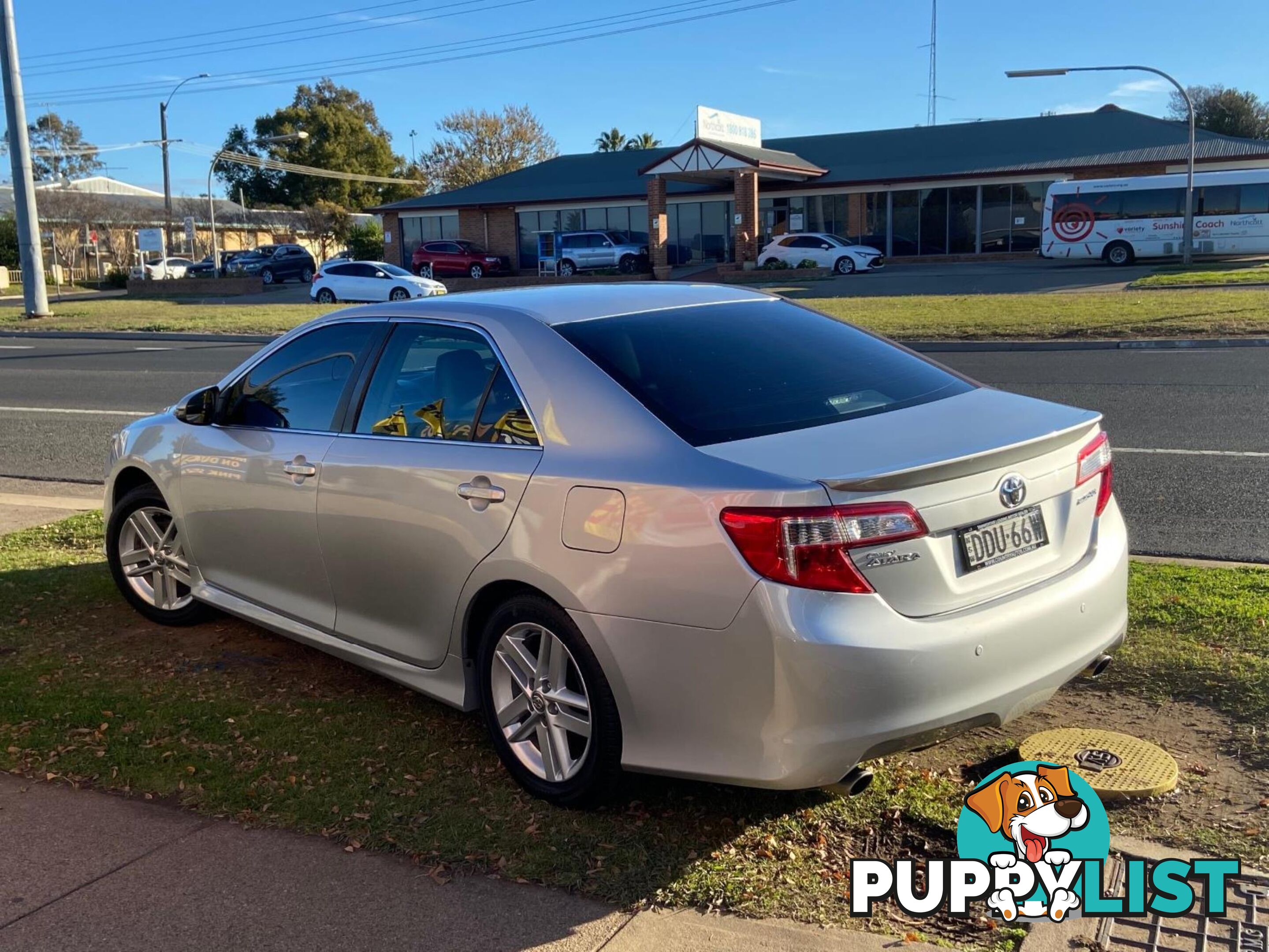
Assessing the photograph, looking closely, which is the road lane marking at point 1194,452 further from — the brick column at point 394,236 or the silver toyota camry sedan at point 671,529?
the brick column at point 394,236

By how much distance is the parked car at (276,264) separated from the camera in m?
51.3

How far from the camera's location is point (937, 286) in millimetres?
30344

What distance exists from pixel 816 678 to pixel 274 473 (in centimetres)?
260

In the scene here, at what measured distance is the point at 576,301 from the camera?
4.27 meters

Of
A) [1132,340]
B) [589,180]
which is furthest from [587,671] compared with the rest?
[589,180]

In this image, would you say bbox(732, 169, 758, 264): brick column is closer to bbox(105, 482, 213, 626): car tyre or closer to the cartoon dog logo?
bbox(105, 482, 213, 626): car tyre

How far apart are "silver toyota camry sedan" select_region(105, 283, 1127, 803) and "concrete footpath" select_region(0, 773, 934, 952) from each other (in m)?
0.42

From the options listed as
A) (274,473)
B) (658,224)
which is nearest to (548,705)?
(274,473)

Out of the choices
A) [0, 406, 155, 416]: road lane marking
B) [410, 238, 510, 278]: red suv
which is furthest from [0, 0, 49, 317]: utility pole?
[410, 238, 510, 278]: red suv

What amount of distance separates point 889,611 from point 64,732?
322 centimetres

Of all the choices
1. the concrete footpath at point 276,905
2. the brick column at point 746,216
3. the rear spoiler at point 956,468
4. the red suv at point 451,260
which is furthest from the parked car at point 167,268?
the rear spoiler at point 956,468

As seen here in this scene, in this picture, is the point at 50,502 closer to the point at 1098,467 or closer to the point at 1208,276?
the point at 1098,467

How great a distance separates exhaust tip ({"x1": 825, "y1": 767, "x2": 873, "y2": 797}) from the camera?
3189 mm

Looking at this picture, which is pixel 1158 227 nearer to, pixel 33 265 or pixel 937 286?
pixel 937 286
